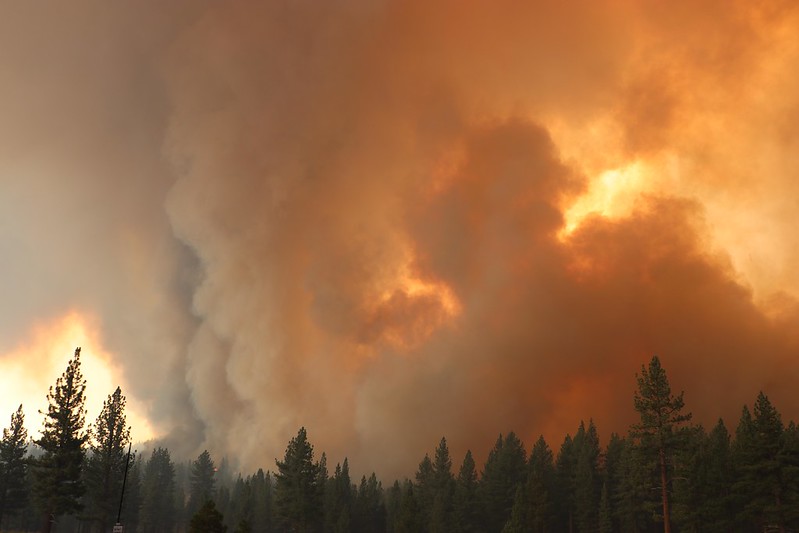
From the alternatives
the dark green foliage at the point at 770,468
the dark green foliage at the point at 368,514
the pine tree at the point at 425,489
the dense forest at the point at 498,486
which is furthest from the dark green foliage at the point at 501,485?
the dark green foliage at the point at 770,468

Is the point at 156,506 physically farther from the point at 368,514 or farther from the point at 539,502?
the point at 539,502

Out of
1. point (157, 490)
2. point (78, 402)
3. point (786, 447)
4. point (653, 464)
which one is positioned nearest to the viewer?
point (653, 464)

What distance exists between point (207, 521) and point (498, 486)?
85.7 meters

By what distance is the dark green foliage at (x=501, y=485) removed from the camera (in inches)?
4417

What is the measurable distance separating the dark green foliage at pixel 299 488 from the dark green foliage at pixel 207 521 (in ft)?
188

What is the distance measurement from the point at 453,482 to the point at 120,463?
230 feet

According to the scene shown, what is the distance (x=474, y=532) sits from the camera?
109125mm

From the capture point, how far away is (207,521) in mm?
38406

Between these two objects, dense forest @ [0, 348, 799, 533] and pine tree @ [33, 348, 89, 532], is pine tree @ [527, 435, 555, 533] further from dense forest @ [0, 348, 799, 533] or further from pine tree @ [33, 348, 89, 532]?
pine tree @ [33, 348, 89, 532]

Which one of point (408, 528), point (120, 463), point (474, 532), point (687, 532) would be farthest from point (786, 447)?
point (120, 463)

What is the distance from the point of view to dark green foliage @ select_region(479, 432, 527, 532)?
368ft

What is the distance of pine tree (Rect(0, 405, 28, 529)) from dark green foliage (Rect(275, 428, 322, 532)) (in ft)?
125

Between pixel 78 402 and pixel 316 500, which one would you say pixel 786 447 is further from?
pixel 78 402

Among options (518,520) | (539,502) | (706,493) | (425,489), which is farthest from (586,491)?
(425,489)
